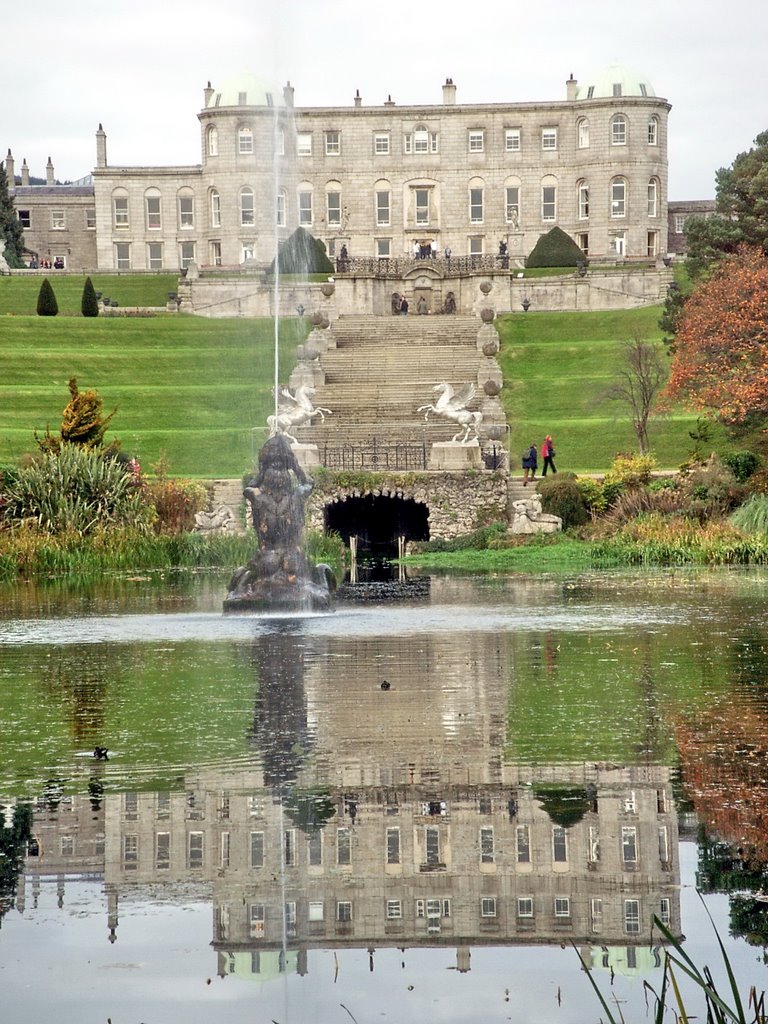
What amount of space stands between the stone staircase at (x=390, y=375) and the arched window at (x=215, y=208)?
32257mm

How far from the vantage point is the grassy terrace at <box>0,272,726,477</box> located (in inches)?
1923

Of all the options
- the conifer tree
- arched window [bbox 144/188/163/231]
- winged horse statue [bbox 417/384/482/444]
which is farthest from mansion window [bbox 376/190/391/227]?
winged horse statue [bbox 417/384/482/444]

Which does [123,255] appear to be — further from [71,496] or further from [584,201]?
[71,496]

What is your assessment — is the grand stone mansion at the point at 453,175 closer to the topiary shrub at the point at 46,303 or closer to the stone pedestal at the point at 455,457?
the topiary shrub at the point at 46,303

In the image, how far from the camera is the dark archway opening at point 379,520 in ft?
146

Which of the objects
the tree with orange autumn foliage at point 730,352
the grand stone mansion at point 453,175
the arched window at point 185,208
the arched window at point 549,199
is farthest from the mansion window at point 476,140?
the tree with orange autumn foliage at point 730,352

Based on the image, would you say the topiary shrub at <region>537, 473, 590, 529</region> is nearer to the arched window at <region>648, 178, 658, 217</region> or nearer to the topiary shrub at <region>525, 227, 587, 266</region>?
the topiary shrub at <region>525, 227, 587, 266</region>

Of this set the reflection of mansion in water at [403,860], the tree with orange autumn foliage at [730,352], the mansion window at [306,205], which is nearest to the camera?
the reflection of mansion in water at [403,860]

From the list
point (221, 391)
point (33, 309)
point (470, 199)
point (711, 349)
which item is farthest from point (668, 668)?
point (470, 199)

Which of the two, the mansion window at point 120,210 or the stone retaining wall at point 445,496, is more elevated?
the mansion window at point 120,210

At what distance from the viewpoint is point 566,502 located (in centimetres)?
3966

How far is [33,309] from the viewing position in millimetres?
73250

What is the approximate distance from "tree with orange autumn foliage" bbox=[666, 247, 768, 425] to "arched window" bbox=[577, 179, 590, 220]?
2150 inches

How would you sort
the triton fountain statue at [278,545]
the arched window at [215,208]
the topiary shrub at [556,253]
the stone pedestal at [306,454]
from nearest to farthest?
1. the triton fountain statue at [278,545]
2. the stone pedestal at [306,454]
3. the topiary shrub at [556,253]
4. the arched window at [215,208]
